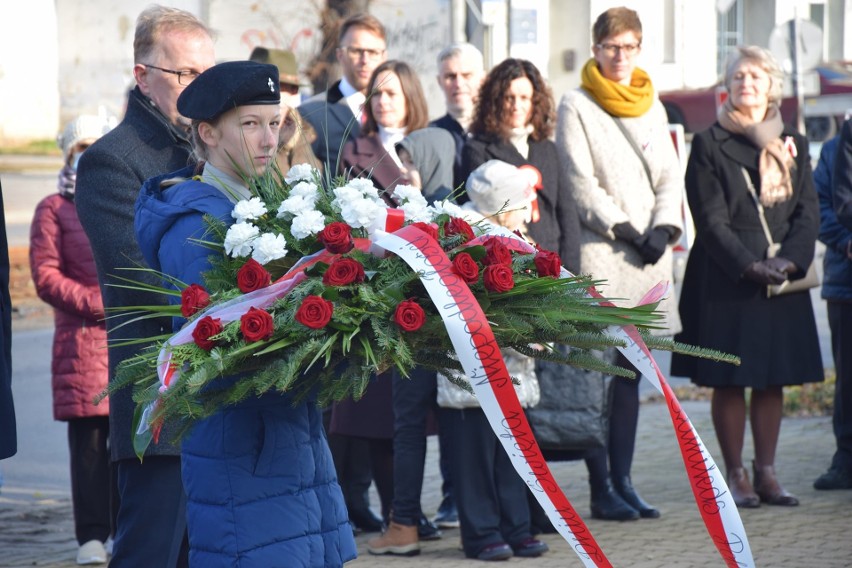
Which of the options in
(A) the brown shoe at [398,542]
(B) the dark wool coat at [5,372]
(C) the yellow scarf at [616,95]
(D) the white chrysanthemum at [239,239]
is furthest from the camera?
(C) the yellow scarf at [616,95]

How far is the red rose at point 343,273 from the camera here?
3.05m

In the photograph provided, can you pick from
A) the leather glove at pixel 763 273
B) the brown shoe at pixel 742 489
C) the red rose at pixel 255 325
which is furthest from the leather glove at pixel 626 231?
the red rose at pixel 255 325

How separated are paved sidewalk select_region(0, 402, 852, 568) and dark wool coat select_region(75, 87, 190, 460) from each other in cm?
193

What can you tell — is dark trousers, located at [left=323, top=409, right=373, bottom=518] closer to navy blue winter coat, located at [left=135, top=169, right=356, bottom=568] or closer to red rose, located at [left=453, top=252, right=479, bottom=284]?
navy blue winter coat, located at [left=135, top=169, right=356, bottom=568]

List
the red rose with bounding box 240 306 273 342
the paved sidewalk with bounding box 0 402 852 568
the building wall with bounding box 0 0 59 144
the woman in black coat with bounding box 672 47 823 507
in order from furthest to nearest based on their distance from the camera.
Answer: the building wall with bounding box 0 0 59 144 < the woman in black coat with bounding box 672 47 823 507 < the paved sidewalk with bounding box 0 402 852 568 < the red rose with bounding box 240 306 273 342

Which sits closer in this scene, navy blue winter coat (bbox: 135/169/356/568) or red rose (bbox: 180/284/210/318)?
red rose (bbox: 180/284/210/318)

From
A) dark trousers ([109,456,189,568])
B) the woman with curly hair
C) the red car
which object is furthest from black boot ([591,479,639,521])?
the red car

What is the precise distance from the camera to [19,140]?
2464 cm

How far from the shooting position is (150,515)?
4004 mm

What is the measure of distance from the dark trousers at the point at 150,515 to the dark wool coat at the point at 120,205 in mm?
87

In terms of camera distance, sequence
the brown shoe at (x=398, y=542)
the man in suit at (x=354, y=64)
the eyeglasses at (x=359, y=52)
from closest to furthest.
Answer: the brown shoe at (x=398, y=542)
the man in suit at (x=354, y=64)
the eyeglasses at (x=359, y=52)

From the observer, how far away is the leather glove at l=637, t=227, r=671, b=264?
22.0ft

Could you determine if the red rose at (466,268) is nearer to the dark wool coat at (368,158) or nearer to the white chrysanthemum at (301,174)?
the white chrysanthemum at (301,174)

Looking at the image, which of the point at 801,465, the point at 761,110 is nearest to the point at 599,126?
the point at 761,110
